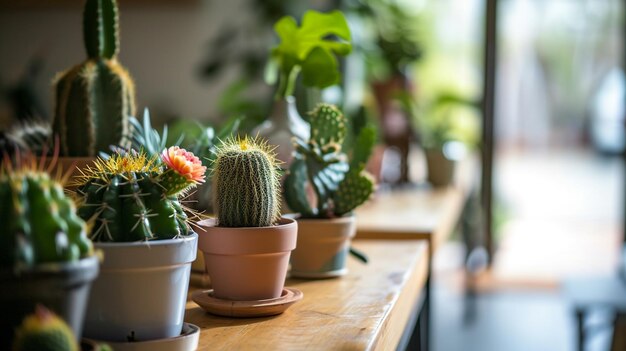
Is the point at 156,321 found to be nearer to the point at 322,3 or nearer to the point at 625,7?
the point at 322,3

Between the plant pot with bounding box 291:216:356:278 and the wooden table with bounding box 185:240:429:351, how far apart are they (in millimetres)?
21

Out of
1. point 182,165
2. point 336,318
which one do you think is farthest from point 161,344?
point 336,318

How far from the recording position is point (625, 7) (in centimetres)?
477

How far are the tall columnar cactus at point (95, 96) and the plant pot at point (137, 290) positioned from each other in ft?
1.46

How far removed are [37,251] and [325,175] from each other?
0.80 meters

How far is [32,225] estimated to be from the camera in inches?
25.8

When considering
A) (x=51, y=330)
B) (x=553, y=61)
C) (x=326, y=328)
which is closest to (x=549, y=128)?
(x=553, y=61)

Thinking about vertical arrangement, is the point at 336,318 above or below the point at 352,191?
below

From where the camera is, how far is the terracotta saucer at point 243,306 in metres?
1.07

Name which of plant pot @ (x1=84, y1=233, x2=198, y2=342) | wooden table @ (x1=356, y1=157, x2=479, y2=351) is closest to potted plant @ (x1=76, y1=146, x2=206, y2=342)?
plant pot @ (x1=84, y1=233, x2=198, y2=342)

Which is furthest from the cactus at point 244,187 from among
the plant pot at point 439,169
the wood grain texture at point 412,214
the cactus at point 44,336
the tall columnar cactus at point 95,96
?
the plant pot at point 439,169

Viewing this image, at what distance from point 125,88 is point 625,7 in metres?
4.06

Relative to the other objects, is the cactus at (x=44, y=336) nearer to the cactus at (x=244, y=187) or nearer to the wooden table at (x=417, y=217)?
the cactus at (x=244, y=187)

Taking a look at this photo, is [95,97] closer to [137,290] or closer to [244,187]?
[244,187]
